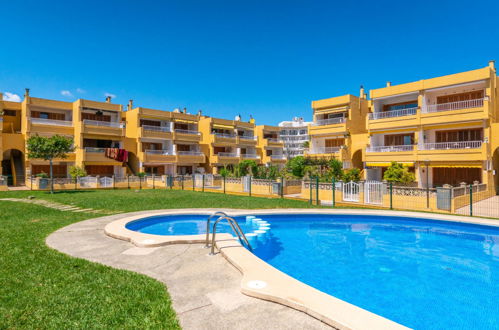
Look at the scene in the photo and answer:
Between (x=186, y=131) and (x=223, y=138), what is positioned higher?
(x=186, y=131)

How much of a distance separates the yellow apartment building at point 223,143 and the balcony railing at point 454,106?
89.2 feet

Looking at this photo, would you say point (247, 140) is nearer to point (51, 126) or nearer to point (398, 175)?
point (51, 126)

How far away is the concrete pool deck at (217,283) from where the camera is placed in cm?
411

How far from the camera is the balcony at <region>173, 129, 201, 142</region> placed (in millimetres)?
41297

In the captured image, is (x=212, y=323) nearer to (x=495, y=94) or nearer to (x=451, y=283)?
(x=451, y=283)

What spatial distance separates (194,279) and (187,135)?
37791mm

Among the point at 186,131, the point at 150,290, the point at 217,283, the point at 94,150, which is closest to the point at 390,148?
the point at 186,131

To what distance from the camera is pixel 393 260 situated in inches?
358

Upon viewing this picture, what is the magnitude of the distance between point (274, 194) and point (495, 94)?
2071 centimetres

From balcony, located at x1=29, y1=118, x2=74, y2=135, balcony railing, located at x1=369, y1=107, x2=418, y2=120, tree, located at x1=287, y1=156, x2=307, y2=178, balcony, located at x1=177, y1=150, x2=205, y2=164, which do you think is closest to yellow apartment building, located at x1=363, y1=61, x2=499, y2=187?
balcony railing, located at x1=369, y1=107, x2=418, y2=120

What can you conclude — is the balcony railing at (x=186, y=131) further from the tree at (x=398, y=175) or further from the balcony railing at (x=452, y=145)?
the balcony railing at (x=452, y=145)

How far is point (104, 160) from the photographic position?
3459 cm

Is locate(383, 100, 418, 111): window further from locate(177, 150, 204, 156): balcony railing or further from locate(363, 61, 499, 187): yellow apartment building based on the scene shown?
locate(177, 150, 204, 156): balcony railing

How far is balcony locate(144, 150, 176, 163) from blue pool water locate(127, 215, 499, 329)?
25.6 meters
